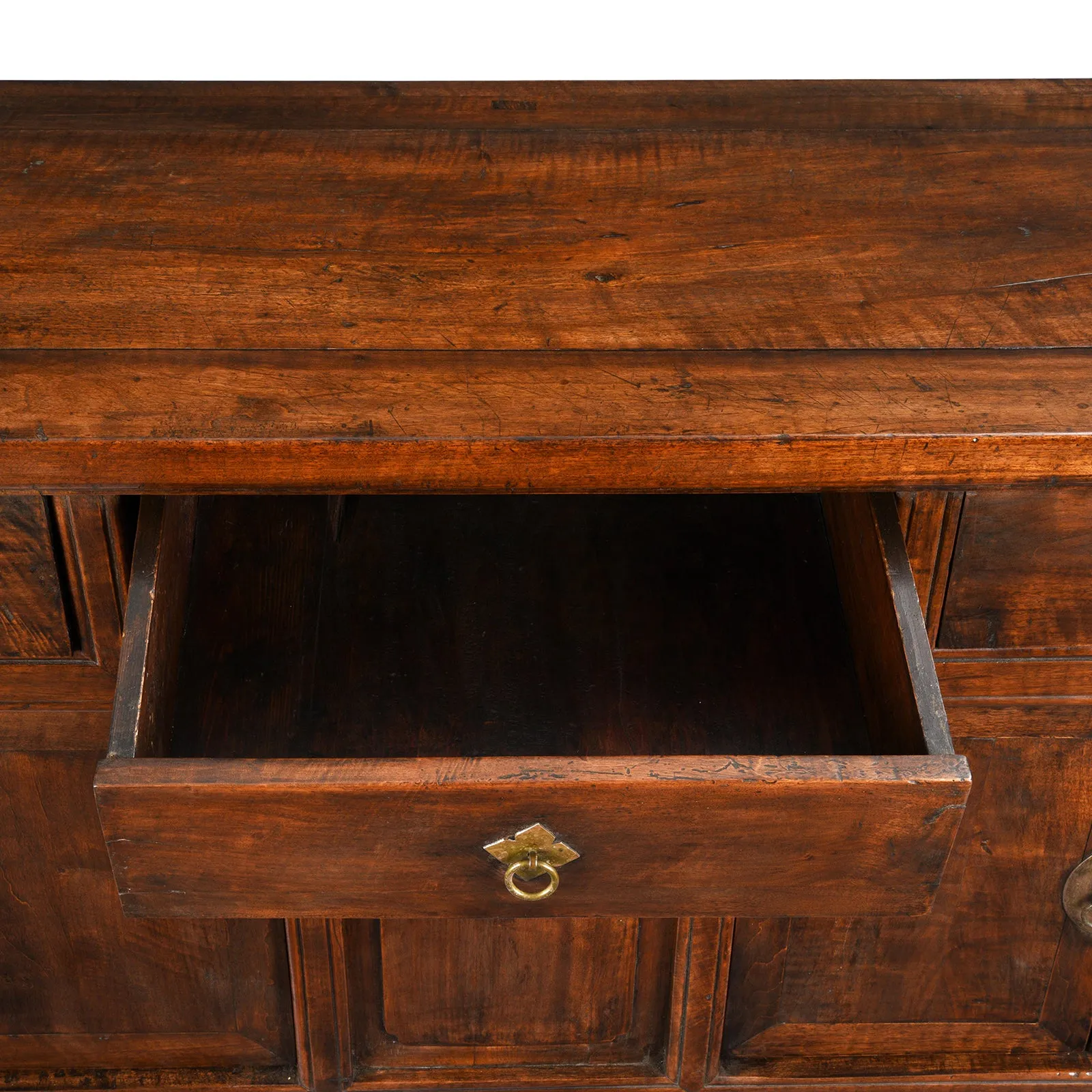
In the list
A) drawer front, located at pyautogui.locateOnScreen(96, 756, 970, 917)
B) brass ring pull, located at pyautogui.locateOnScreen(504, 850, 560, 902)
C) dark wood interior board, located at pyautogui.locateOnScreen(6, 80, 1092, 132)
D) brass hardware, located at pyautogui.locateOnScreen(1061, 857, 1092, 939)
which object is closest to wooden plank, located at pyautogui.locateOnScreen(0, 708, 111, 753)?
drawer front, located at pyautogui.locateOnScreen(96, 756, 970, 917)

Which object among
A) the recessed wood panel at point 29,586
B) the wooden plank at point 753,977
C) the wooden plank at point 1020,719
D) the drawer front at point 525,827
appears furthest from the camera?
the wooden plank at point 753,977

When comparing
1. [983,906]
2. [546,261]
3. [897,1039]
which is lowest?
[897,1039]

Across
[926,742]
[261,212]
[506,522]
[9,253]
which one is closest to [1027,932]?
[926,742]

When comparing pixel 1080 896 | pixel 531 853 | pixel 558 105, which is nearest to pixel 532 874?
pixel 531 853

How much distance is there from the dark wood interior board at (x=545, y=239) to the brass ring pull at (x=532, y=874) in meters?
0.31

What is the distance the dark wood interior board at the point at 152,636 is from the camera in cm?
86

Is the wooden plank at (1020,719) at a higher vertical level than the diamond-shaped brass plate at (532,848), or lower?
higher

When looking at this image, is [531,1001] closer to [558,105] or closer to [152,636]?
[152,636]

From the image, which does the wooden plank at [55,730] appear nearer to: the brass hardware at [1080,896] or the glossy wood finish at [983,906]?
the glossy wood finish at [983,906]

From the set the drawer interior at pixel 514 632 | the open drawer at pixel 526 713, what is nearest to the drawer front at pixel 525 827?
the open drawer at pixel 526 713

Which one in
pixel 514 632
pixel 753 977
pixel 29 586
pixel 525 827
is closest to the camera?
pixel 525 827

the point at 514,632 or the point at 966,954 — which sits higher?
the point at 514,632

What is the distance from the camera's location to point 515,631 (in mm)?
1078

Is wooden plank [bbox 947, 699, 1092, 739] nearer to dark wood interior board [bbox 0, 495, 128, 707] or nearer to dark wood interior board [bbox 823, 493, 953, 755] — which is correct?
dark wood interior board [bbox 823, 493, 953, 755]
